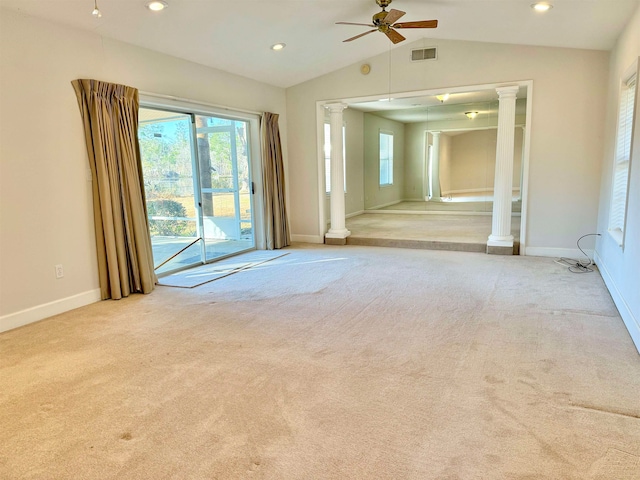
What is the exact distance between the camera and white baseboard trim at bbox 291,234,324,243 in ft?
23.6

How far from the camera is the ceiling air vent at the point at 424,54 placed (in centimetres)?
598

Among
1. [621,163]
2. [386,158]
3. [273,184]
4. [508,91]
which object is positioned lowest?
[273,184]

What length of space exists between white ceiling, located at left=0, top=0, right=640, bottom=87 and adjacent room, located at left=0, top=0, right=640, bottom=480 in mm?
36

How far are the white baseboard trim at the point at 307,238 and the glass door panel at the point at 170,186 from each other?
196 centimetres

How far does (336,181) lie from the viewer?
23.1 feet

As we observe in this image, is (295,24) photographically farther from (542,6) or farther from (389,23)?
(542,6)

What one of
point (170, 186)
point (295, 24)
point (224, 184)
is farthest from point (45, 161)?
point (295, 24)

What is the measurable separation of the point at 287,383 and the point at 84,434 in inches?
42.1

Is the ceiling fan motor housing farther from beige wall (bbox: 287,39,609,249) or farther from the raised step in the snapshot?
the raised step

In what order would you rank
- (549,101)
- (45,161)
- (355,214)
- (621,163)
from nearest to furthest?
(45,161) → (621,163) → (549,101) → (355,214)

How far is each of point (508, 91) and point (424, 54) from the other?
1.27m

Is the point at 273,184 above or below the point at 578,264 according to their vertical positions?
above

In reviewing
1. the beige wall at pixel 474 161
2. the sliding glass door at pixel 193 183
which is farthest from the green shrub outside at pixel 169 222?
the beige wall at pixel 474 161

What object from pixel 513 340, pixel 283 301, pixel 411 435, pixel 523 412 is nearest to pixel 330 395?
pixel 411 435
